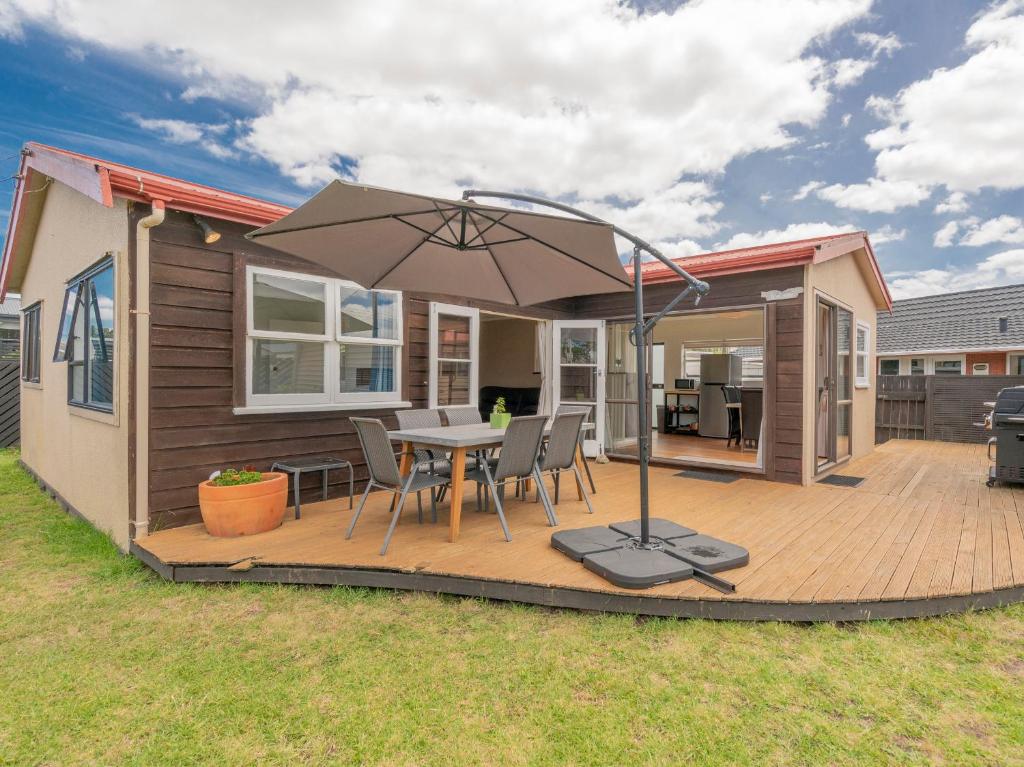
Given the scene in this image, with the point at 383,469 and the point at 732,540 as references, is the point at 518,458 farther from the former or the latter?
the point at 732,540

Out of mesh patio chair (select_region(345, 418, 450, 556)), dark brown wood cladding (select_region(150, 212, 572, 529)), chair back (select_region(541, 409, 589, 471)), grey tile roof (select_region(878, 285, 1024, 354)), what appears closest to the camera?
mesh patio chair (select_region(345, 418, 450, 556))

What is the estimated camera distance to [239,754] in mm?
1656

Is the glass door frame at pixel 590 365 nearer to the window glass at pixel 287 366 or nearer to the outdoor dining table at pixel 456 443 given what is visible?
the outdoor dining table at pixel 456 443

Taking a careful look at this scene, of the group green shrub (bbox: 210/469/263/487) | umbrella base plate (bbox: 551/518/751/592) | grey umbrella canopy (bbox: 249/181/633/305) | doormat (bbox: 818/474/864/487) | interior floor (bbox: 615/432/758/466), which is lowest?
doormat (bbox: 818/474/864/487)

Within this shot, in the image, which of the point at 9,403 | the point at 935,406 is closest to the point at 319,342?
the point at 9,403

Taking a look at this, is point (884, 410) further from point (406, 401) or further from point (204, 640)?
point (204, 640)

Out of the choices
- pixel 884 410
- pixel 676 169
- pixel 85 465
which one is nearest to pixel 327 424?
pixel 85 465

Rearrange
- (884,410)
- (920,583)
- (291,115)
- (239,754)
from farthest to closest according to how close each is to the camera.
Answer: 1. (291,115)
2. (884,410)
3. (920,583)
4. (239,754)

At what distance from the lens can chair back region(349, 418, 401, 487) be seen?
310 cm

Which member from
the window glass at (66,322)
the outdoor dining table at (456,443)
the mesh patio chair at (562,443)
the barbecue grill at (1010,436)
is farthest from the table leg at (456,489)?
the barbecue grill at (1010,436)

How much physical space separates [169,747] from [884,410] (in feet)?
36.2

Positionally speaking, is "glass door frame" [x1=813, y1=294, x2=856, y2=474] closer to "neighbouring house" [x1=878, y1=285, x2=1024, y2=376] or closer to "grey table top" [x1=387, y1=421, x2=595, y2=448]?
"grey table top" [x1=387, y1=421, x2=595, y2=448]

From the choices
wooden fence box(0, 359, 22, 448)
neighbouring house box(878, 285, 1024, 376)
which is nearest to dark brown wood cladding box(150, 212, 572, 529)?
wooden fence box(0, 359, 22, 448)

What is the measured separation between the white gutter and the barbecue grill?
7173 millimetres
